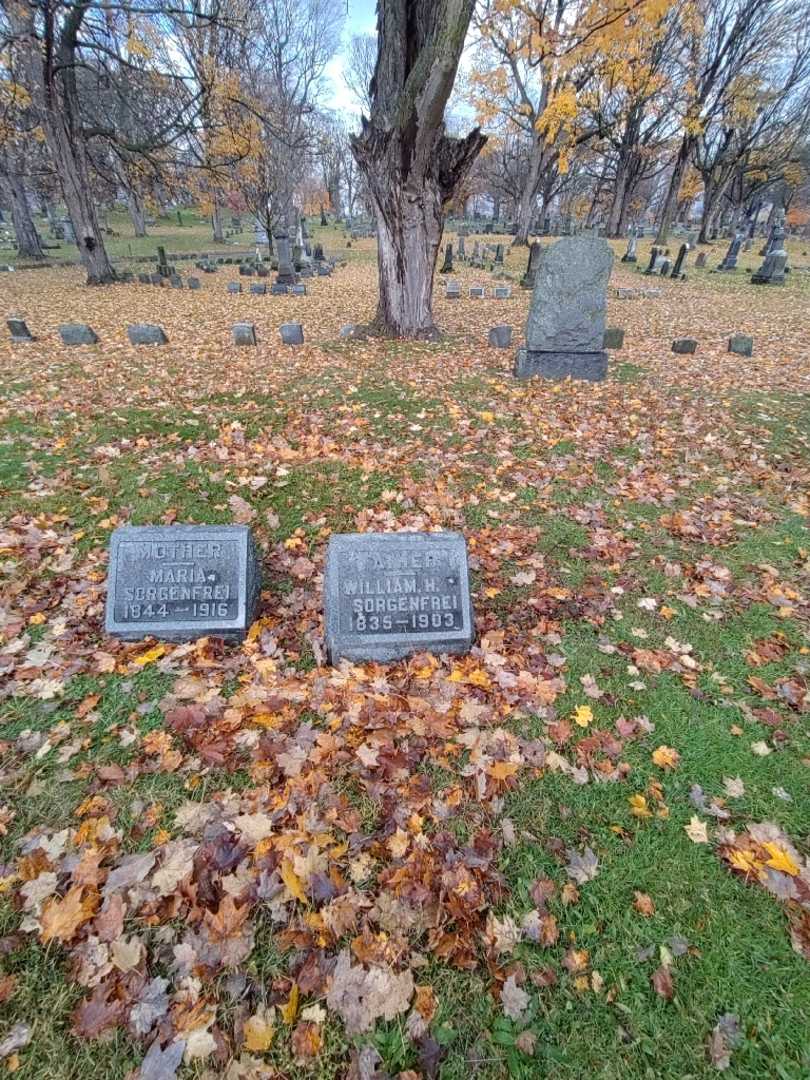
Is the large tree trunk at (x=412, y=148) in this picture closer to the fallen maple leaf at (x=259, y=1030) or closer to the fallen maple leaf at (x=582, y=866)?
the fallen maple leaf at (x=582, y=866)

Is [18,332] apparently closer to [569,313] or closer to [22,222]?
[569,313]

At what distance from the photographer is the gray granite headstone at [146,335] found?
995 cm

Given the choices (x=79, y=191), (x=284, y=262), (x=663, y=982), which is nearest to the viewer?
(x=663, y=982)

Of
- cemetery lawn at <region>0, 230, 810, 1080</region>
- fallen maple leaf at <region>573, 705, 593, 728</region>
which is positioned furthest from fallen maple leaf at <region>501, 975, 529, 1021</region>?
fallen maple leaf at <region>573, 705, 593, 728</region>

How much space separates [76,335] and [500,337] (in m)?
8.25

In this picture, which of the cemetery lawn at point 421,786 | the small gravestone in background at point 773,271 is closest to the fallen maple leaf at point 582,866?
the cemetery lawn at point 421,786

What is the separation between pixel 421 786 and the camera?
258cm

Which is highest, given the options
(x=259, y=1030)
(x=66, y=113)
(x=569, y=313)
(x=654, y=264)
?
(x=66, y=113)

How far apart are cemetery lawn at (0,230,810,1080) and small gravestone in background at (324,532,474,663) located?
169 mm

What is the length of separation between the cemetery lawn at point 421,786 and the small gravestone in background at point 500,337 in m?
5.32

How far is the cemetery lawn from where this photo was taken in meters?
1.82

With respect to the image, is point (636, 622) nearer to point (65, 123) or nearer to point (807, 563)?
point (807, 563)

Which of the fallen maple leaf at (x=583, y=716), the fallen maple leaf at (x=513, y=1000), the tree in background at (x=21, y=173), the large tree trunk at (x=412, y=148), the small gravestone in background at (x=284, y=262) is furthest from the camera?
the tree in background at (x=21, y=173)

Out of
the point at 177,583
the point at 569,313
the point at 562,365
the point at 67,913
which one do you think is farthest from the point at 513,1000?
the point at 569,313
